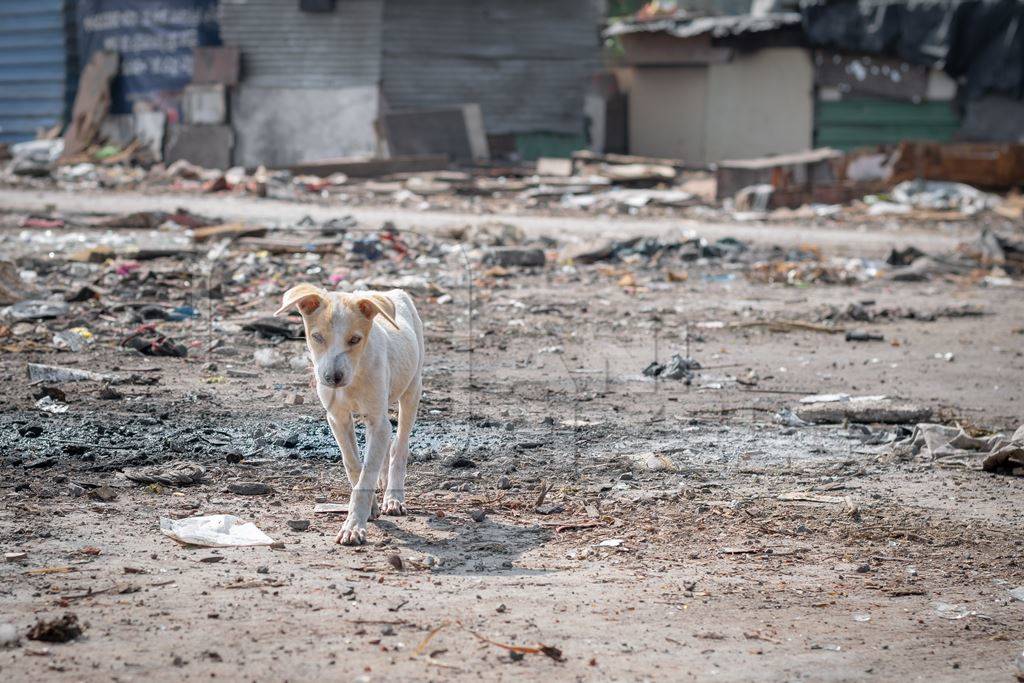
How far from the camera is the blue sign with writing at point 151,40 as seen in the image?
25500 mm

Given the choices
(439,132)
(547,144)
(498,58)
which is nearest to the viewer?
(439,132)

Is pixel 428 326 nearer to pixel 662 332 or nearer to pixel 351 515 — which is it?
pixel 662 332

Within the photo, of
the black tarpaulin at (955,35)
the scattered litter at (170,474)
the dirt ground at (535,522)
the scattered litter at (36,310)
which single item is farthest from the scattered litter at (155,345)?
the black tarpaulin at (955,35)

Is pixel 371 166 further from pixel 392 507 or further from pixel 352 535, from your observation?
pixel 352 535

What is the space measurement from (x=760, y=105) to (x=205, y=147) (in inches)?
454

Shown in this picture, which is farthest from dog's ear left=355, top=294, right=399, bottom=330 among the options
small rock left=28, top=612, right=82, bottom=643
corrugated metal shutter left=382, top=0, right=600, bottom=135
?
corrugated metal shutter left=382, top=0, right=600, bottom=135

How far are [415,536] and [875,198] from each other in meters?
15.7

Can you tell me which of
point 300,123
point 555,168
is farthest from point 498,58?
point 300,123

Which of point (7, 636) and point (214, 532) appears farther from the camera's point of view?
point (214, 532)

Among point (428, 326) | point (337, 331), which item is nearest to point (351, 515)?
point (337, 331)

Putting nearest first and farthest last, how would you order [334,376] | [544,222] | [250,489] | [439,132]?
[334,376], [250,489], [544,222], [439,132]

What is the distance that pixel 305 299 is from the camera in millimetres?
4668

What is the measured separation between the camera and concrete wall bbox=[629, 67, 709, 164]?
1037 inches

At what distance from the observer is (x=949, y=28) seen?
2100cm
